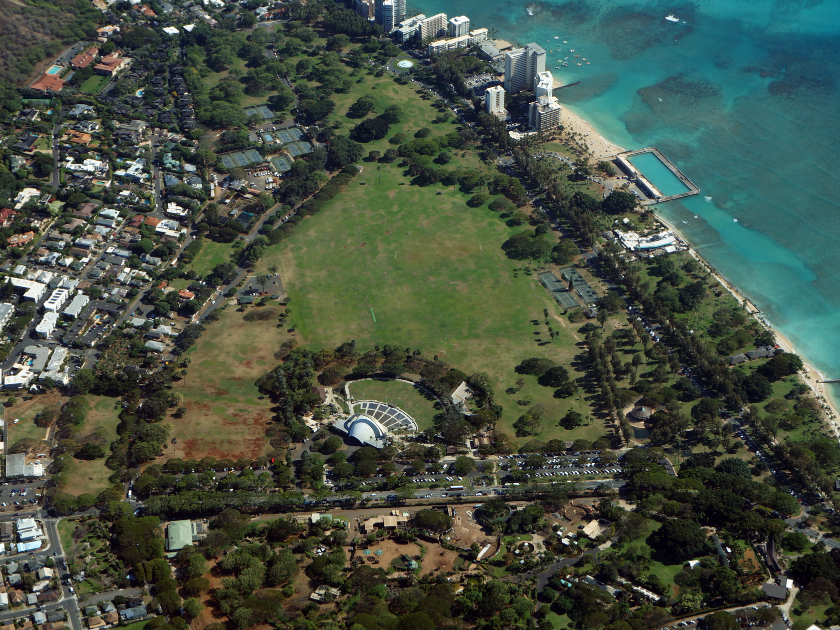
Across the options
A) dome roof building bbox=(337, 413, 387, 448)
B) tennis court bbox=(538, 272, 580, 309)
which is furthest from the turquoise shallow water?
dome roof building bbox=(337, 413, 387, 448)

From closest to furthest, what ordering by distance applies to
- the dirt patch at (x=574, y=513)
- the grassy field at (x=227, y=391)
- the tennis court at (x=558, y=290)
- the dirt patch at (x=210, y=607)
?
the dirt patch at (x=210, y=607), the dirt patch at (x=574, y=513), the grassy field at (x=227, y=391), the tennis court at (x=558, y=290)

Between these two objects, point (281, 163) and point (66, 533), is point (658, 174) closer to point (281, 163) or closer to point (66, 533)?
point (281, 163)

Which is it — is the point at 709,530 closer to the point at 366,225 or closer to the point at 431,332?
the point at 431,332

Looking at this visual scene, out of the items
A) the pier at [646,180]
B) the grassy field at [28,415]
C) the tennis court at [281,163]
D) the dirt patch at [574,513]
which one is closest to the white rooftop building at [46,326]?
the grassy field at [28,415]

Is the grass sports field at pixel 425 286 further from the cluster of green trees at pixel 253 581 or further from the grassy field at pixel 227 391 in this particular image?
the cluster of green trees at pixel 253 581

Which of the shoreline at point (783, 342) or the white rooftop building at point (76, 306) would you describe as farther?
the white rooftop building at point (76, 306)

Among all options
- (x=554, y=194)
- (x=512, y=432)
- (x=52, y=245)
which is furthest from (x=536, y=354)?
(x=52, y=245)
